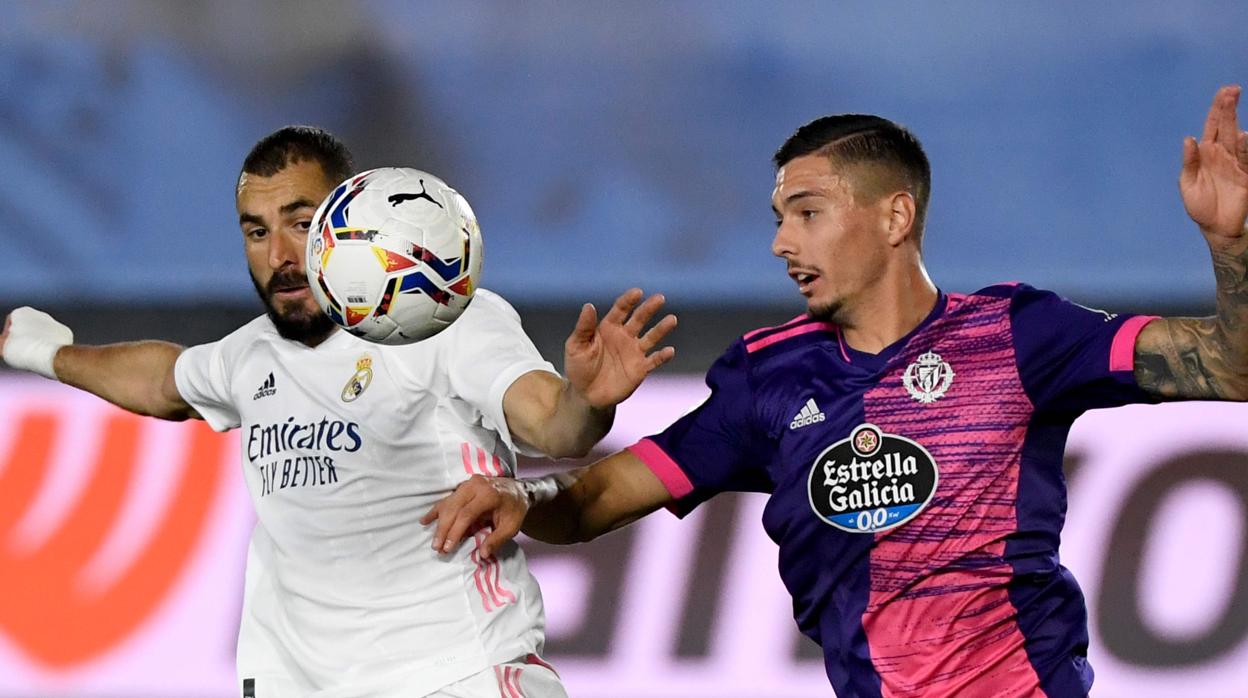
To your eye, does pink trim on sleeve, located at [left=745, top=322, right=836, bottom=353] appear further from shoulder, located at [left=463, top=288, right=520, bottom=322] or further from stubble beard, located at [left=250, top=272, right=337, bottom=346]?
stubble beard, located at [left=250, top=272, right=337, bottom=346]

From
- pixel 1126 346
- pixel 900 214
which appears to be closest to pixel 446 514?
pixel 900 214

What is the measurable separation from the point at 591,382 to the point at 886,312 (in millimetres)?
837

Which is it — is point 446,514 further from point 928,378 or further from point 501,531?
point 928,378

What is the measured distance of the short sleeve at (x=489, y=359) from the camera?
361cm

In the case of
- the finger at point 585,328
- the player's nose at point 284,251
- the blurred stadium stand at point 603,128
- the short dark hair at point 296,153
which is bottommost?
the finger at point 585,328

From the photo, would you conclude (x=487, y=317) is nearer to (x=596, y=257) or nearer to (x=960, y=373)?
(x=960, y=373)

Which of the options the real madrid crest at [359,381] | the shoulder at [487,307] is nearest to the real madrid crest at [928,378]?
the shoulder at [487,307]

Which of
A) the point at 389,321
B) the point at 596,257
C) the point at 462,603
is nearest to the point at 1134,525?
the point at 596,257

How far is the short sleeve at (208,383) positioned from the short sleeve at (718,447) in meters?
1.10

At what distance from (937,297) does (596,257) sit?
3.52 metres

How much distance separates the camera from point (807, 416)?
3.82 metres

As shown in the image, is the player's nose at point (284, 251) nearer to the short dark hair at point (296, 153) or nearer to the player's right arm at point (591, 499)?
the short dark hair at point (296, 153)

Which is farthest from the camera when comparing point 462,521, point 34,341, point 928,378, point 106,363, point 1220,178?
point 34,341

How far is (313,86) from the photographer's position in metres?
7.62
